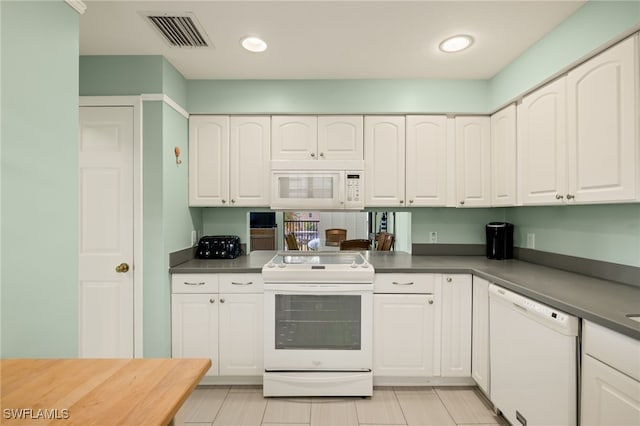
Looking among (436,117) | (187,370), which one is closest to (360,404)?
(187,370)

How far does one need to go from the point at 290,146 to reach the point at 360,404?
2.09m

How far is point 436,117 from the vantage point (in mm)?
2752

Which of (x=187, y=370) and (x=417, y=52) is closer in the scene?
(x=187, y=370)

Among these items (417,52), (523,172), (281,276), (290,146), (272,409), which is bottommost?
(272,409)

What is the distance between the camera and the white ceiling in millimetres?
1776

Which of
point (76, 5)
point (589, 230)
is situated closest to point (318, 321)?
point (589, 230)

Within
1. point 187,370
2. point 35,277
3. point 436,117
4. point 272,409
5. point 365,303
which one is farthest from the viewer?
point 436,117

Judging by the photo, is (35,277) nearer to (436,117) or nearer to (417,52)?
(417,52)

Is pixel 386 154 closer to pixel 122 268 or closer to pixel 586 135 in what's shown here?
pixel 586 135

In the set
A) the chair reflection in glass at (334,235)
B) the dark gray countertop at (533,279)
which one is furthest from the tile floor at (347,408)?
the chair reflection in glass at (334,235)

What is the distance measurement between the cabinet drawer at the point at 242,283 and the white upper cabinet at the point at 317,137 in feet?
3.45

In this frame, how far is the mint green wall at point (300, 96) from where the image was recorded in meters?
2.73

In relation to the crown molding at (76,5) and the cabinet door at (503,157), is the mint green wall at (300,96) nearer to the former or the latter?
the cabinet door at (503,157)

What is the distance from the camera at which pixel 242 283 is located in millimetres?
2385
